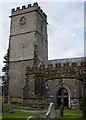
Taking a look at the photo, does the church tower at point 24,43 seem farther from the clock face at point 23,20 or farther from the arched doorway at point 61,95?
the arched doorway at point 61,95

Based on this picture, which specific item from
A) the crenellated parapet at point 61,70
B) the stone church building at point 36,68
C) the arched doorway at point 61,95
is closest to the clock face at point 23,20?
the stone church building at point 36,68

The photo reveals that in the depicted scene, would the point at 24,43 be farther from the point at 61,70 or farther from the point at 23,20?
the point at 61,70

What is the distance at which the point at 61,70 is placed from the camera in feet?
80.5

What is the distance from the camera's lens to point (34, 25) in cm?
3366

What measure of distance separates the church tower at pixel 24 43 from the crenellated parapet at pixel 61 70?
6.36 ft

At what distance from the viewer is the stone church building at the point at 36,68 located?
73.8 ft

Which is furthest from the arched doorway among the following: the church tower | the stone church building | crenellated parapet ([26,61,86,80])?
the church tower

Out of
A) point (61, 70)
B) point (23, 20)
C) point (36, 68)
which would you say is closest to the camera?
point (61, 70)

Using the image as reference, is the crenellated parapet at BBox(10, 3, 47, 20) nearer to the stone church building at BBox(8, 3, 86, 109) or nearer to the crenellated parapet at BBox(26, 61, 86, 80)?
the stone church building at BBox(8, 3, 86, 109)

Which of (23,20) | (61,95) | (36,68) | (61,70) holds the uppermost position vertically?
(23,20)

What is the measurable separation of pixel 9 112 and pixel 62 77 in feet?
25.2

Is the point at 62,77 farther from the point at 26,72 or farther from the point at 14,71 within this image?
the point at 14,71

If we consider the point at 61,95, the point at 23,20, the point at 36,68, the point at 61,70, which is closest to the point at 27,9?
the point at 23,20

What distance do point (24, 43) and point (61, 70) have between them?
11.6 meters
